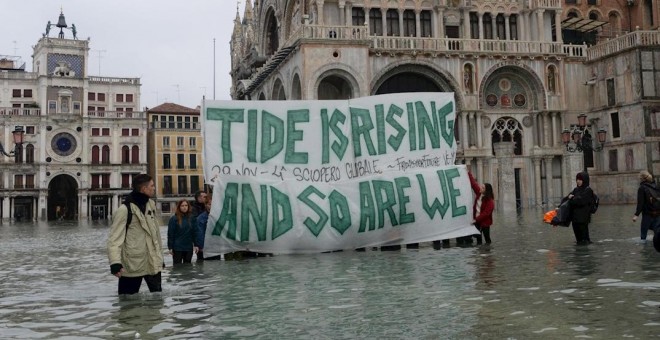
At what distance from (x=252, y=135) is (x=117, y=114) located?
6733 centimetres

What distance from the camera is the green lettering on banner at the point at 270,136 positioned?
13.2 m

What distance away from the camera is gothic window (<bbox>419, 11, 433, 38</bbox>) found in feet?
132

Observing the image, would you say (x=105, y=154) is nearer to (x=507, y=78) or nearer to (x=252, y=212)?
(x=507, y=78)

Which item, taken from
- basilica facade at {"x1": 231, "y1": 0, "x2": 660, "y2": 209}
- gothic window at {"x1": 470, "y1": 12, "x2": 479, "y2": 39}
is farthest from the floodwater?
gothic window at {"x1": 470, "y1": 12, "x2": 479, "y2": 39}

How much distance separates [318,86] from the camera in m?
36.4

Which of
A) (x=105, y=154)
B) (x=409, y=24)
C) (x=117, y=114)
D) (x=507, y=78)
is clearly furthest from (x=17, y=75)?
(x=507, y=78)

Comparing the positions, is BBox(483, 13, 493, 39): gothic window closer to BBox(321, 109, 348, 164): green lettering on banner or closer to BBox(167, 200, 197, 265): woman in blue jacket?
BBox(321, 109, 348, 164): green lettering on banner

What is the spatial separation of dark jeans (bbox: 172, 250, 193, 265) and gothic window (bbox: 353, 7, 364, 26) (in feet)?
93.5

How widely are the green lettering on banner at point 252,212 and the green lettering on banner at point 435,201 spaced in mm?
3336

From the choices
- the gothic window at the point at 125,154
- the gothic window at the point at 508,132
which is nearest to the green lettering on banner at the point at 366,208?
the gothic window at the point at 508,132

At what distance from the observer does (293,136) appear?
1338 cm

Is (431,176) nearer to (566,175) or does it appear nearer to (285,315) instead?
(285,315)

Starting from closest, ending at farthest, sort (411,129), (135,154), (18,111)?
(411,129), (18,111), (135,154)

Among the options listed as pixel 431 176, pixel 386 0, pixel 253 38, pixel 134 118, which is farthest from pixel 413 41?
pixel 134 118
